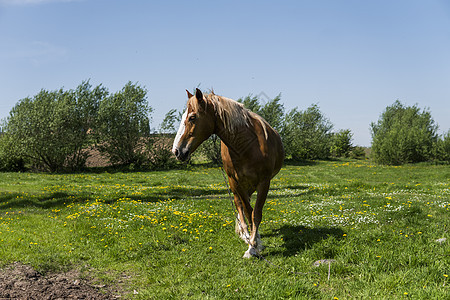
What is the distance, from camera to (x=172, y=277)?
17.9 feet

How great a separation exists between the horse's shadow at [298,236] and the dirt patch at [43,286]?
337 centimetres

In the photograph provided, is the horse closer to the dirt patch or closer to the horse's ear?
the horse's ear

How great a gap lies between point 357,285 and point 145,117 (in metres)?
37.3

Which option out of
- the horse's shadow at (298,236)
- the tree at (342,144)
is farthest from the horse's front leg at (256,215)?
the tree at (342,144)

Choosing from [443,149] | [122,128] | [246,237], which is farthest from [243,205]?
[443,149]

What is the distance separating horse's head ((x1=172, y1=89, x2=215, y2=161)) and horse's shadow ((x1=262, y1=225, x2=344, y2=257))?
9.19 feet

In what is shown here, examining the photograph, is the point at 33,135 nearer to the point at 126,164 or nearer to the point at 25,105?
the point at 25,105

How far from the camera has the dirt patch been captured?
472 cm

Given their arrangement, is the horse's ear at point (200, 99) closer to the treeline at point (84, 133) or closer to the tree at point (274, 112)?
the treeline at point (84, 133)

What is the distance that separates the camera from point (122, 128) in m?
38.2

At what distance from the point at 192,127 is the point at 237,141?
3.09 feet

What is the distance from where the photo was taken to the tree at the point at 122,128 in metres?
37.8

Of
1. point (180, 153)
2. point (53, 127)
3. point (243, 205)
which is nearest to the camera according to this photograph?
point (180, 153)

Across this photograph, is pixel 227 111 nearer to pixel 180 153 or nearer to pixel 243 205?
pixel 180 153
